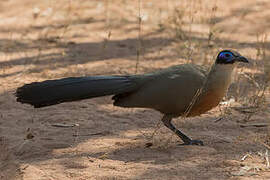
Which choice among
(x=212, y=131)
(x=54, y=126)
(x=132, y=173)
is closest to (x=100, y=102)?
(x=54, y=126)

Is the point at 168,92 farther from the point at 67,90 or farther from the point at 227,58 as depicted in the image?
the point at 67,90

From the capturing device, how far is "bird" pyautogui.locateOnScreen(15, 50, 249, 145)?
13.6ft

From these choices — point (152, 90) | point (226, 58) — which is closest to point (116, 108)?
point (152, 90)

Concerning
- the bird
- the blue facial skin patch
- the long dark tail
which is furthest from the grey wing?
the blue facial skin patch

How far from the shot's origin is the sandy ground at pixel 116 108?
3838 millimetres

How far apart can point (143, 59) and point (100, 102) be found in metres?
1.69

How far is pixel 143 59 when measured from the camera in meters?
7.14

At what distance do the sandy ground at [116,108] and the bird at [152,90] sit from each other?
0.33 meters

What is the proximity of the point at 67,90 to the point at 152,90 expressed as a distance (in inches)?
29.4

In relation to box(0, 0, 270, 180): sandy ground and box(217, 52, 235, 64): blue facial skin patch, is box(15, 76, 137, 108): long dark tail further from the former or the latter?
box(217, 52, 235, 64): blue facial skin patch

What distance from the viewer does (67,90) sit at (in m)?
4.15

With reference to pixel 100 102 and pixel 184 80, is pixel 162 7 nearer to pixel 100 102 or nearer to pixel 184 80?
pixel 100 102

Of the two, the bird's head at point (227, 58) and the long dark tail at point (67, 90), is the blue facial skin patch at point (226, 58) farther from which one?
the long dark tail at point (67, 90)

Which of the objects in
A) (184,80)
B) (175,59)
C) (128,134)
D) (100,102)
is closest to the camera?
(184,80)
